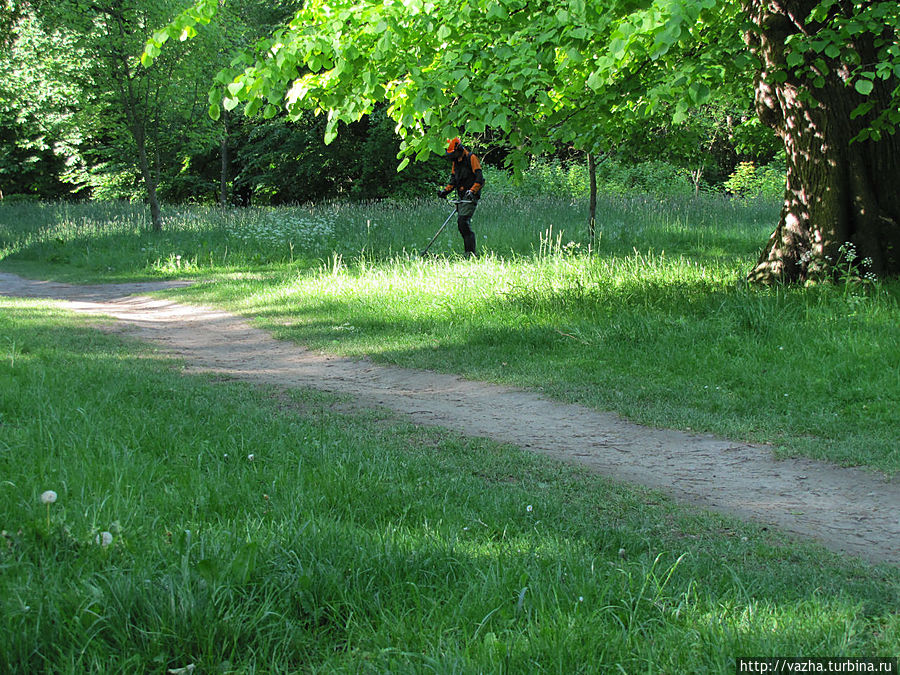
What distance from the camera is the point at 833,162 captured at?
763 cm

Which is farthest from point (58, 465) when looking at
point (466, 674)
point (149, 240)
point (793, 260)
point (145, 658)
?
point (149, 240)

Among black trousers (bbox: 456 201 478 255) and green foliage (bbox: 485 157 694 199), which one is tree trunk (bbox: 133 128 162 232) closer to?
black trousers (bbox: 456 201 478 255)

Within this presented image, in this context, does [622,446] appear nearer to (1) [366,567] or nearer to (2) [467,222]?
(1) [366,567]

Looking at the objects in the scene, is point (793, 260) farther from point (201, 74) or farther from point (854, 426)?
point (201, 74)

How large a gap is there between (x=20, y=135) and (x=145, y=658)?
42345 millimetres

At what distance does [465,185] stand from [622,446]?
30.4 feet

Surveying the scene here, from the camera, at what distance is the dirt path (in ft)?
11.7

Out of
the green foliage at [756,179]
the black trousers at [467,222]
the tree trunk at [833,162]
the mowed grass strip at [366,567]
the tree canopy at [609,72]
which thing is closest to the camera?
the mowed grass strip at [366,567]

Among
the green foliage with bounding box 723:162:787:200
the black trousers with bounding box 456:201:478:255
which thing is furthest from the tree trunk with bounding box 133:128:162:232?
the green foliage with bounding box 723:162:787:200

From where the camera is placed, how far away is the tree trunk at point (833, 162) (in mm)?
7535

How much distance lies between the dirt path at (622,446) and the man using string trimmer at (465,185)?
18.0 feet

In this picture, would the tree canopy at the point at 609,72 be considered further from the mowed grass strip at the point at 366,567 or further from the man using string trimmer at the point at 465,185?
the man using string trimmer at the point at 465,185

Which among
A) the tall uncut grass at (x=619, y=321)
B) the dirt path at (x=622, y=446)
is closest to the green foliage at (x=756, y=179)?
the tall uncut grass at (x=619, y=321)

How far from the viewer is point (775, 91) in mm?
7891
